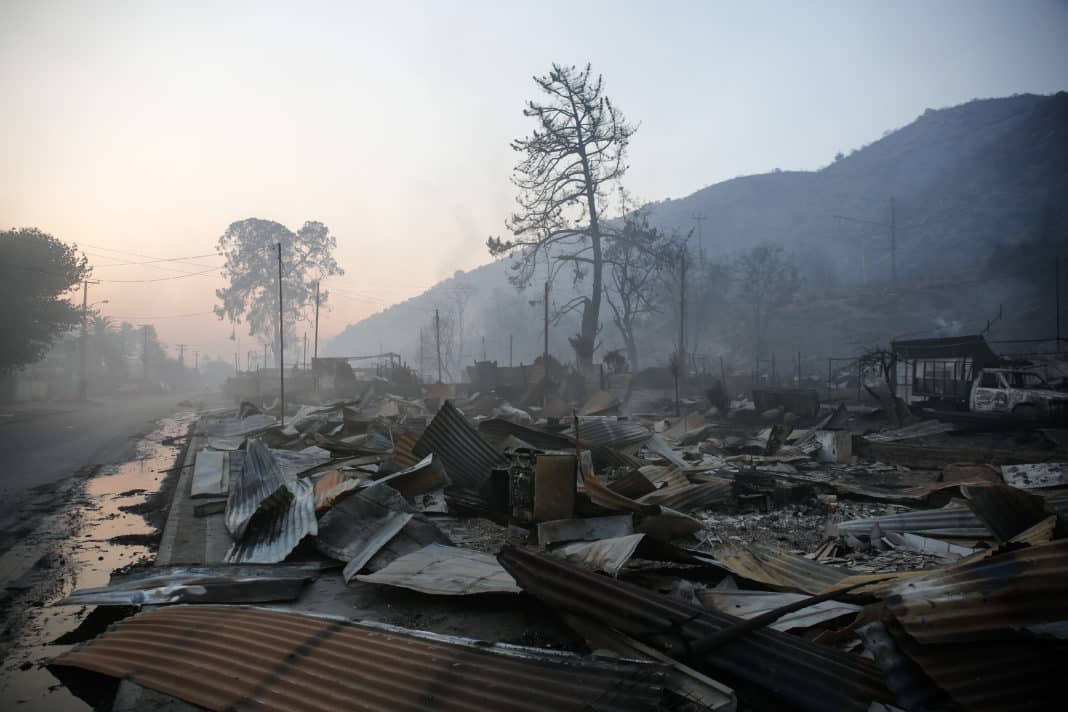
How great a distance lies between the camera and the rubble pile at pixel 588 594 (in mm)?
2408

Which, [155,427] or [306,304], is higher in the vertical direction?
[306,304]

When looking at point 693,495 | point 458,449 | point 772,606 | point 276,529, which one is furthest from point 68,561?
point 693,495

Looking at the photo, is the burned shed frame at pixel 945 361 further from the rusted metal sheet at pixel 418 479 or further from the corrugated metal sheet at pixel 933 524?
the rusted metal sheet at pixel 418 479

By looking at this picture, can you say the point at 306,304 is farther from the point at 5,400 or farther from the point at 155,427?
the point at 155,427

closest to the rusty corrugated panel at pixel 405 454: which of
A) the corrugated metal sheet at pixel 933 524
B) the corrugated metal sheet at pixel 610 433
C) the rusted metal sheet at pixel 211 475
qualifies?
the rusted metal sheet at pixel 211 475

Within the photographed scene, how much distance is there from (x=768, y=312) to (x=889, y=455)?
38.1 m

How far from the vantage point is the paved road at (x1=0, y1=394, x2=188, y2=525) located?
930 centimetres

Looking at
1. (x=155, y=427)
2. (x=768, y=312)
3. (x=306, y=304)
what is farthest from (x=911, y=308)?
(x=306, y=304)

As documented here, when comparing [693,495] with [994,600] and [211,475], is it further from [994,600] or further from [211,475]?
[211,475]

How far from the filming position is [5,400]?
103 feet

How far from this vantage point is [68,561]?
17.8ft

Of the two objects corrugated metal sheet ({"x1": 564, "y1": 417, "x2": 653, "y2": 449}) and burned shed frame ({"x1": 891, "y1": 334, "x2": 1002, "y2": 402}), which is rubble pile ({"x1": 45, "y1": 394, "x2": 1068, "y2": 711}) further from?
burned shed frame ({"x1": 891, "y1": 334, "x2": 1002, "y2": 402})

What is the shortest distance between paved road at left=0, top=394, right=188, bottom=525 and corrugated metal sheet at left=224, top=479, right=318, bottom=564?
137 inches

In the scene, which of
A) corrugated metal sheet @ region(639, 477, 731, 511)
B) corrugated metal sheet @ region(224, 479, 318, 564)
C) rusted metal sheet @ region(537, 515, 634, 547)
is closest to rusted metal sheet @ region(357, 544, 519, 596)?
rusted metal sheet @ region(537, 515, 634, 547)
